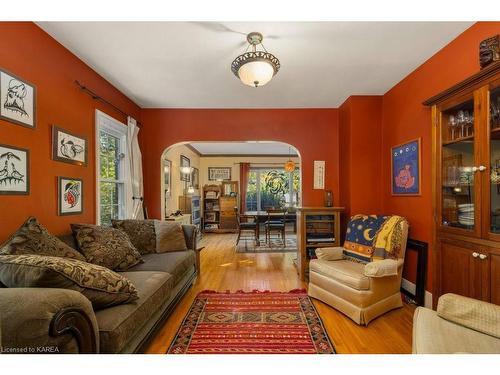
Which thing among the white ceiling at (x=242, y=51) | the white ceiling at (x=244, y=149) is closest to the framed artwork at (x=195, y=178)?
the white ceiling at (x=244, y=149)

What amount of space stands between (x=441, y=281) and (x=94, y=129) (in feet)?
12.1

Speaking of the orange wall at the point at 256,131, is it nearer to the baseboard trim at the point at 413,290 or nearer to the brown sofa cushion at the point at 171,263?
the brown sofa cushion at the point at 171,263

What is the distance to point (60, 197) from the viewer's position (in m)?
2.16

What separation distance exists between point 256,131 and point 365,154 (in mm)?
1630

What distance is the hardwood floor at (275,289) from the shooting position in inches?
74.2

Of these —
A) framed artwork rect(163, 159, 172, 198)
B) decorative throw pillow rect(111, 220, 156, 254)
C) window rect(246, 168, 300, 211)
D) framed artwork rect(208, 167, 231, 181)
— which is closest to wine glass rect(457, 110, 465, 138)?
decorative throw pillow rect(111, 220, 156, 254)

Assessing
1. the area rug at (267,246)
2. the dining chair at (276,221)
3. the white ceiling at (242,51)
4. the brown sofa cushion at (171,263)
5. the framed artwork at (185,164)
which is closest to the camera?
the white ceiling at (242,51)

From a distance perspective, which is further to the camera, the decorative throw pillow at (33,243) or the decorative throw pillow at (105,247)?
the decorative throw pillow at (105,247)

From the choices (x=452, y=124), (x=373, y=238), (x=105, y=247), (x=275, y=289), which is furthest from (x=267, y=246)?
(x=452, y=124)

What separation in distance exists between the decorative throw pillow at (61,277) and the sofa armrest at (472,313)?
190 cm

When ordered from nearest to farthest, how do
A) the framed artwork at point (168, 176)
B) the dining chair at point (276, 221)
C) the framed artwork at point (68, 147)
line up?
1. the framed artwork at point (68, 147)
2. the framed artwork at point (168, 176)
3. the dining chair at point (276, 221)

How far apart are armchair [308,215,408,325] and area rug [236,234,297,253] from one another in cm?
242

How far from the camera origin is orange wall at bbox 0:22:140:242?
5.60 ft

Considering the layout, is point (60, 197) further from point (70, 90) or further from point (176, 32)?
point (176, 32)
